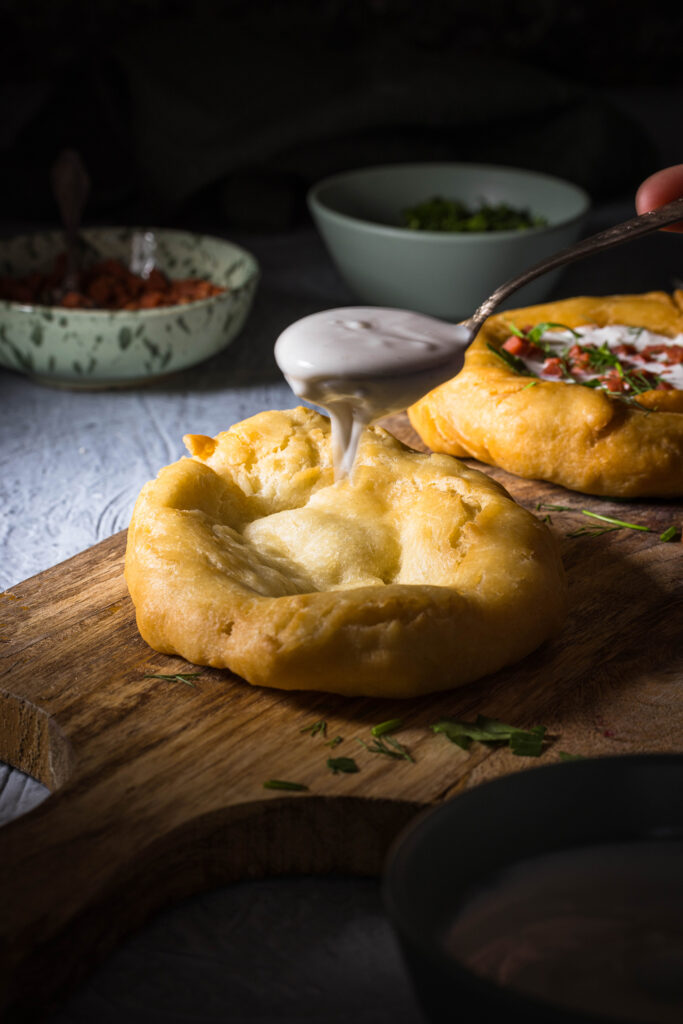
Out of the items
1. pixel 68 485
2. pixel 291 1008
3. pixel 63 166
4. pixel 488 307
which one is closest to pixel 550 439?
pixel 488 307

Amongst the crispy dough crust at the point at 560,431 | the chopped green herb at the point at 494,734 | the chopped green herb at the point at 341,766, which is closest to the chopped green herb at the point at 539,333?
the crispy dough crust at the point at 560,431

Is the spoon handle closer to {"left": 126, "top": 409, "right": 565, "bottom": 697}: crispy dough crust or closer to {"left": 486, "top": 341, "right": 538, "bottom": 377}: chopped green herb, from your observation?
{"left": 126, "top": 409, "right": 565, "bottom": 697}: crispy dough crust

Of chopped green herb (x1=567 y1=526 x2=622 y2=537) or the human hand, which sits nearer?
chopped green herb (x1=567 y1=526 x2=622 y2=537)

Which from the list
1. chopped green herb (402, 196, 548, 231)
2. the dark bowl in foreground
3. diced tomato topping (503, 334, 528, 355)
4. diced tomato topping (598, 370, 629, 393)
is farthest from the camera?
chopped green herb (402, 196, 548, 231)

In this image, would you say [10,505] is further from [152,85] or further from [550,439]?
[152,85]

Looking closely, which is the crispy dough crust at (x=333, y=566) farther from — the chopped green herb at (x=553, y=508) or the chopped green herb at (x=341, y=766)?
the chopped green herb at (x=553, y=508)

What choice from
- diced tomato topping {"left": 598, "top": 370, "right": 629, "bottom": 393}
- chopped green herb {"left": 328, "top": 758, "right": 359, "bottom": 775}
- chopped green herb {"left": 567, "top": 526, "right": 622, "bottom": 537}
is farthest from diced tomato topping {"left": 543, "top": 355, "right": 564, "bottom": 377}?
chopped green herb {"left": 328, "top": 758, "right": 359, "bottom": 775}

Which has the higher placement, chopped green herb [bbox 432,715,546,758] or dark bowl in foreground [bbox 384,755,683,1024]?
dark bowl in foreground [bbox 384,755,683,1024]

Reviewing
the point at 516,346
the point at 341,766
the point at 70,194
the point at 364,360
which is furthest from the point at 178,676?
the point at 70,194
